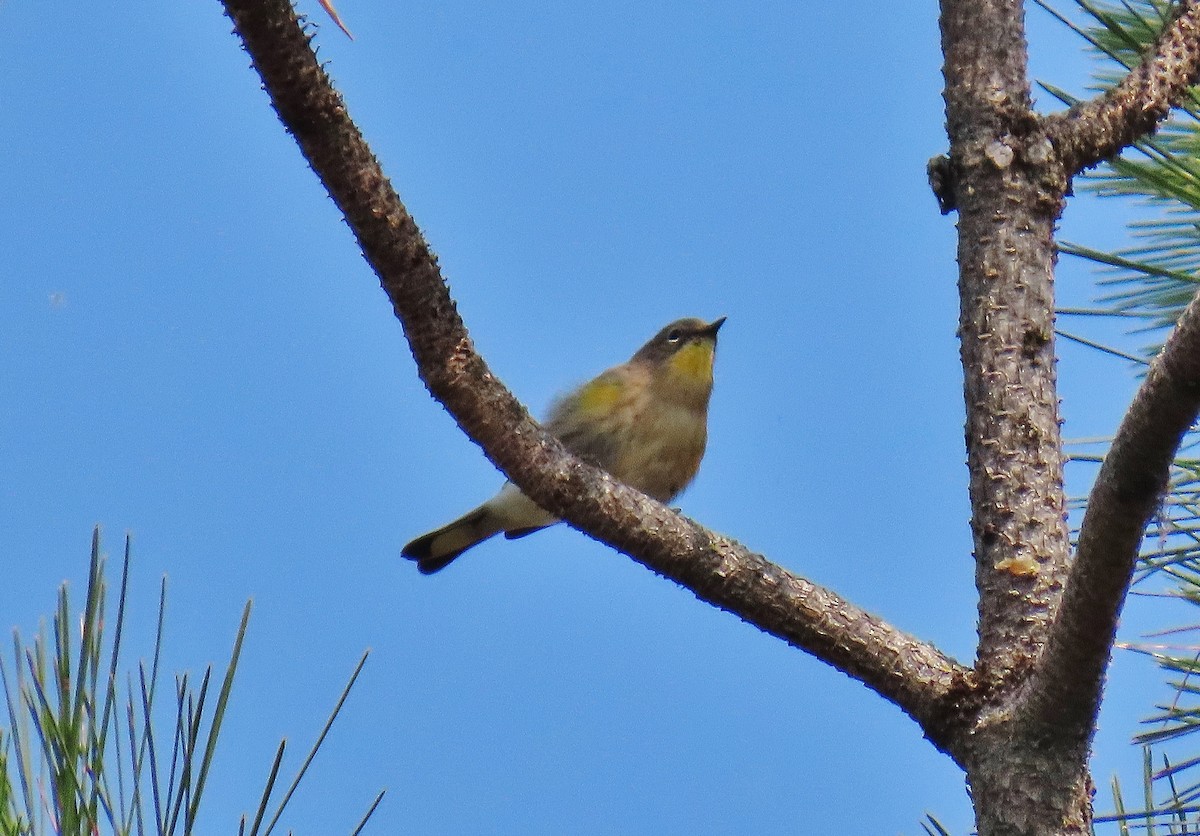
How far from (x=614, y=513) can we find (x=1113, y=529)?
1.00 m

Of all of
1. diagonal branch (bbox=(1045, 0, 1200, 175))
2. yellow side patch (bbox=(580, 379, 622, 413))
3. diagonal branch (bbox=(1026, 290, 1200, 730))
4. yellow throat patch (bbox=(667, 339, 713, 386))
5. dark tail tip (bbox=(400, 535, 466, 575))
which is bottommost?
diagonal branch (bbox=(1026, 290, 1200, 730))

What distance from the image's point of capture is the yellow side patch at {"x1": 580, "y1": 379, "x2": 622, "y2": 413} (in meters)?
6.54

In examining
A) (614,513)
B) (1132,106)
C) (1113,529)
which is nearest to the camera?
(1113,529)

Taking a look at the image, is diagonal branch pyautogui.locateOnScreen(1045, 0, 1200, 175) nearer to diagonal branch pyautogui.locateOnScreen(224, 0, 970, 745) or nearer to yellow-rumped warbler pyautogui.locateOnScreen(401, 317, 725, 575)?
diagonal branch pyautogui.locateOnScreen(224, 0, 970, 745)

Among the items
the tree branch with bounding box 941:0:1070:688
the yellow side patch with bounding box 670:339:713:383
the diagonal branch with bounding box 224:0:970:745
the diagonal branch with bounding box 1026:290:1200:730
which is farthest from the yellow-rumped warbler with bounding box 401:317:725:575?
the diagonal branch with bounding box 1026:290:1200:730

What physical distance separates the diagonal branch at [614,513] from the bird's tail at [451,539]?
4206 millimetres

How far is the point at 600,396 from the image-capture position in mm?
6582

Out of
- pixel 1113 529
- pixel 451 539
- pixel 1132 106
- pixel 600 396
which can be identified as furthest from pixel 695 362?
pixel 1113 529

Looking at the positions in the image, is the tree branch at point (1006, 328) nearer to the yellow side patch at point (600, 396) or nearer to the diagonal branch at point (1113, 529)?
the diagonal branch at point (1113, 529)

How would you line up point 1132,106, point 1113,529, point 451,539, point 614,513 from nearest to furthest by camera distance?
point 1113,529, point 614,513, point 1132,106, point 451,539

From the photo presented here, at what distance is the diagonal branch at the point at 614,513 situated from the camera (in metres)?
2.27

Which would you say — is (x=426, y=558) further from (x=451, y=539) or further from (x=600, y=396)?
(x=600, y=396)

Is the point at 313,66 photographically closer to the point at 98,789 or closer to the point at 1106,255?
the point at 98,789

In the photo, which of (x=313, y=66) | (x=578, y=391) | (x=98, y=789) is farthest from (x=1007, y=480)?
(x=578, y=391)
